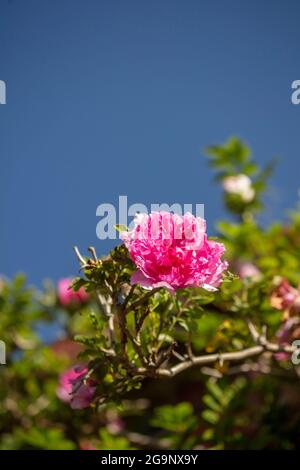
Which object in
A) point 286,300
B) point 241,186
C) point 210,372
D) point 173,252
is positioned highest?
point 241,186

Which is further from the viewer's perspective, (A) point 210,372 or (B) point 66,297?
(B) point 66,297

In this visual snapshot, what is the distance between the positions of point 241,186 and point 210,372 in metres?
1.56

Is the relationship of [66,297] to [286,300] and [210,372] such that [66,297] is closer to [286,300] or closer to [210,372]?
[210,372]

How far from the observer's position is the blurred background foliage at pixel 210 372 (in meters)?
1.85

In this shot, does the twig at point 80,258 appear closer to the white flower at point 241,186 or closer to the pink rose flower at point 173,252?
the pink rose flower at point 173,252

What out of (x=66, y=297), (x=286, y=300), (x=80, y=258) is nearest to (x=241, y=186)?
(x=66, y=297)

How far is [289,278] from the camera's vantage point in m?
2.21

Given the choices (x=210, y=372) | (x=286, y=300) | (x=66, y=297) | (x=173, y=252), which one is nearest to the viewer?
(x=173, y=252)

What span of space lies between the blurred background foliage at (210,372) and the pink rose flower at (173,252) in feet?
0.32

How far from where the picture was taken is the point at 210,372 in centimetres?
210

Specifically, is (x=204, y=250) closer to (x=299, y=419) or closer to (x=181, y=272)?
(x=181, y=272)

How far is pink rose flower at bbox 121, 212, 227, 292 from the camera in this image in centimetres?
109

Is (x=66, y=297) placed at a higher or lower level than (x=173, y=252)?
lower

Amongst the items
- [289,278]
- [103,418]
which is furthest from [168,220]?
[103,418]
